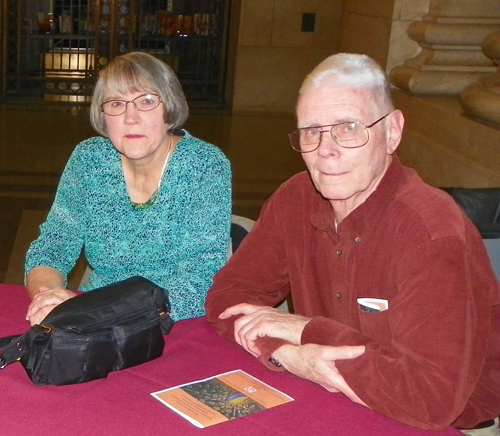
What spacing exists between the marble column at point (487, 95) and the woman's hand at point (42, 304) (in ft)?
14.4

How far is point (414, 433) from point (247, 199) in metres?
5.31

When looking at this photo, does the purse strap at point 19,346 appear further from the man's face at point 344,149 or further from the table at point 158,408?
the man's face at point 344,149

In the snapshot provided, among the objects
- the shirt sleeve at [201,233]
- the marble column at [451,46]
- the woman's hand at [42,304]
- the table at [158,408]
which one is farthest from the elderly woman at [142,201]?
the marble column at [451,46]

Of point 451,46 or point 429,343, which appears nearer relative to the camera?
point 429,343

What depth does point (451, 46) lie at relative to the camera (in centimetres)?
722

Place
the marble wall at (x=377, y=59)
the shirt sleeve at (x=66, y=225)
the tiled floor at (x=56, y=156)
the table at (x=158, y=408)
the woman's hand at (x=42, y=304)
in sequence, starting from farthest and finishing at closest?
the marble wall at (x=377, y=59)
the tiled floor at (x=56, y=156)
the shirt sleeve at (x=66, y=225)
the woman's hand at (x=42, y=304)
the table at (x=158, y=408)

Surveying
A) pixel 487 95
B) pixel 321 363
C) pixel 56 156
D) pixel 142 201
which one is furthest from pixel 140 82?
pixel 56 156

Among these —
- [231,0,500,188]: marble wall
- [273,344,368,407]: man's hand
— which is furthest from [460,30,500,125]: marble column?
[273,344,368,407]: man's hand

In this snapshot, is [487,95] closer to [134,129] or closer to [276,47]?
[134,129]

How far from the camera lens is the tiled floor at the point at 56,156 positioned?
6.17 m

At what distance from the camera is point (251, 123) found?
10406 millimetres

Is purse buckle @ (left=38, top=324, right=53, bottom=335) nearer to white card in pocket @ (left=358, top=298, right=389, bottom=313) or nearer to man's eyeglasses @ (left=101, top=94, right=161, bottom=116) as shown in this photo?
white card in pocket @ (left=358, top=298, right=389, bottom=313)

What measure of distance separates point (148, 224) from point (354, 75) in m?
0.98

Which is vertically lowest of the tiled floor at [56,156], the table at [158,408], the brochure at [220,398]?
the tiled floor at [56,156]
